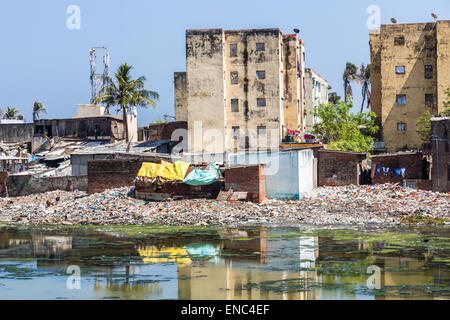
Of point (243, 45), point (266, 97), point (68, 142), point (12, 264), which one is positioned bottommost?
point (12, 264)

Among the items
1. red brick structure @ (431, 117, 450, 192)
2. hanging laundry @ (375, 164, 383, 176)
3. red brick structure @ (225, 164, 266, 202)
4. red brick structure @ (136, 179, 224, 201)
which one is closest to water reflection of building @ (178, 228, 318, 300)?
red brick structure @ (225, 164, 266, 202)

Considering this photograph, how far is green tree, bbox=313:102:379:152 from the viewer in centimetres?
5045

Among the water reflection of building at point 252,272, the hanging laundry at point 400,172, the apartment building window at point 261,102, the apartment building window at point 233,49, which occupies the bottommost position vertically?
the water reflection of building at point 252,272

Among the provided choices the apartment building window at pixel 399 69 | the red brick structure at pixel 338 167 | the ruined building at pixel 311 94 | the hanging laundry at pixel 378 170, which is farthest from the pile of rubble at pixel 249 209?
the ruined building at pixel 311 94

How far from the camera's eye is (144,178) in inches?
1212

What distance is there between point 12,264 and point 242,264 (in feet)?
20.4

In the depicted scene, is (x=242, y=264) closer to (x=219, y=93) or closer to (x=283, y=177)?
(x=283, y=177)

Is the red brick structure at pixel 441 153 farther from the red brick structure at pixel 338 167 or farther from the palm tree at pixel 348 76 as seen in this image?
the palm tree at pixel 348 76

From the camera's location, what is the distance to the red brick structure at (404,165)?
33625 mm

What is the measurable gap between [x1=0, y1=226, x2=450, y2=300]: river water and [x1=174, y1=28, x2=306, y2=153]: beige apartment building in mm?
26609

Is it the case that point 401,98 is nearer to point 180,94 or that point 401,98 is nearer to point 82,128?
point 180,94

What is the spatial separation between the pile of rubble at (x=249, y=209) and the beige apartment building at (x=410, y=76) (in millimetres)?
21629
